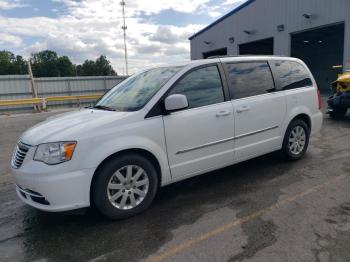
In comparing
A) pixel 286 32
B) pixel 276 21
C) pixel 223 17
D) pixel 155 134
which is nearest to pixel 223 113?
pixel 155 134

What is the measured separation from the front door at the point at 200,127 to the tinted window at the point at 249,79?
241 mm

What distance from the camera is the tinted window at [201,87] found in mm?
3922

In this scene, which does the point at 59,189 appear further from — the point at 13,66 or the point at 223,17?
the point at 13,66

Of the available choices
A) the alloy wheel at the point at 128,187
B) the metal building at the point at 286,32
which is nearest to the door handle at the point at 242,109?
the alloy wheel at the point at 128,187

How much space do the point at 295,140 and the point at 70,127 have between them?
3.65 m

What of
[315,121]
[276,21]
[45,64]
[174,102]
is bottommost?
[315,121]

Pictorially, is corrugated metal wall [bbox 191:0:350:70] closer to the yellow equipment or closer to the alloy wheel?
the yellow equipment

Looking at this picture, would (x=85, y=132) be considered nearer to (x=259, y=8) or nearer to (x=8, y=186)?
(x=8, y=186)

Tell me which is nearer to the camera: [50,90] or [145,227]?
[145,227]

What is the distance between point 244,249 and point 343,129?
6463 mm

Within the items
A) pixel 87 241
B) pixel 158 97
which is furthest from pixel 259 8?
pixel 87 241

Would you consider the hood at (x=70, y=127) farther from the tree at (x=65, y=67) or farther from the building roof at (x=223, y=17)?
the tree at (x=65, y=67)

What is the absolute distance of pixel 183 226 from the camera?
330 centimetres

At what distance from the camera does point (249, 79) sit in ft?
15.0
